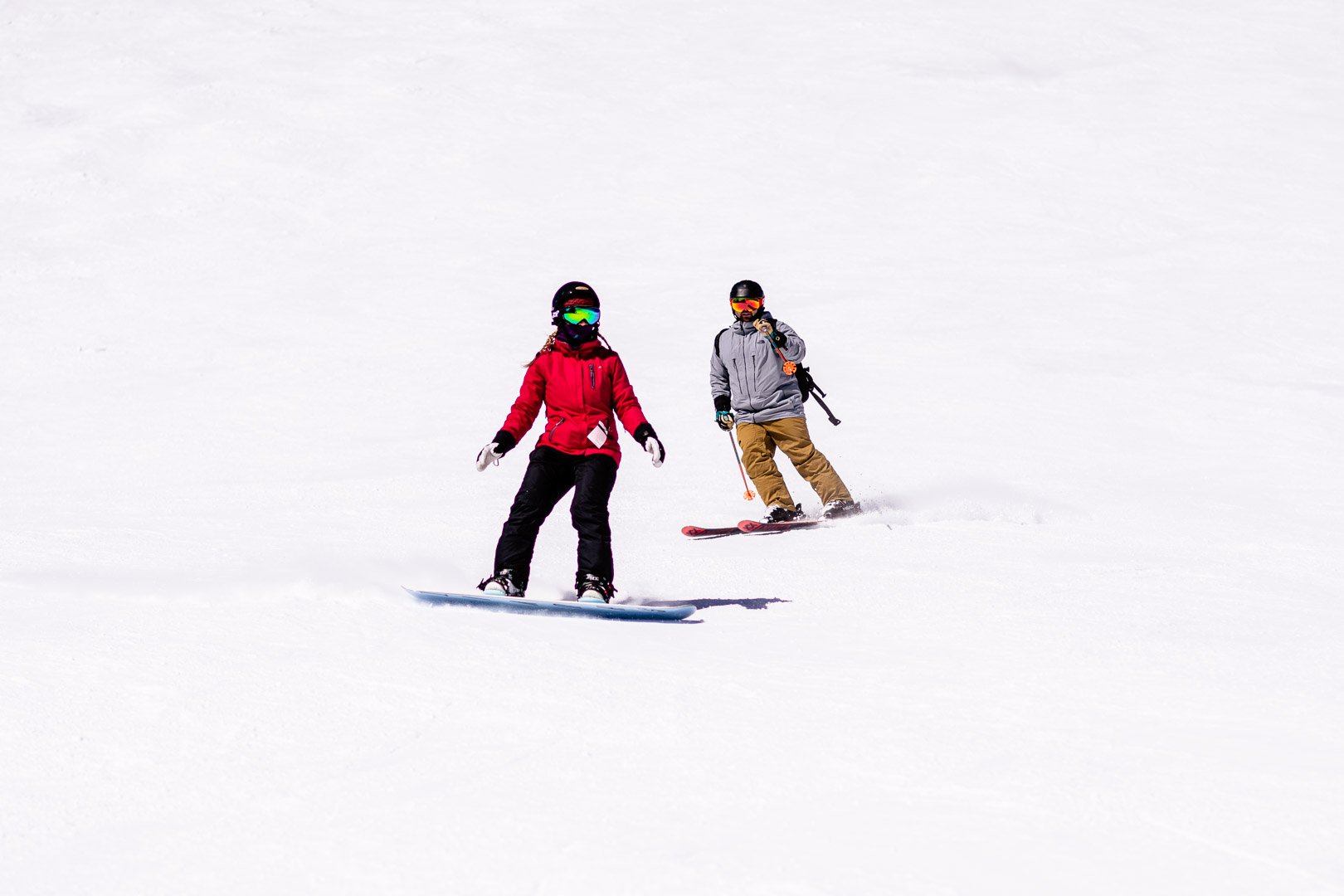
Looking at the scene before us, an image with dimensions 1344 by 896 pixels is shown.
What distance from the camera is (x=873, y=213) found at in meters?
23.3

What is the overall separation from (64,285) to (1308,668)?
18.6m

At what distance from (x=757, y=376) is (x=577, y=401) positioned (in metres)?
3.48

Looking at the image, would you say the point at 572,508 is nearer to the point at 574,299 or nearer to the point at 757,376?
the point at 574,299

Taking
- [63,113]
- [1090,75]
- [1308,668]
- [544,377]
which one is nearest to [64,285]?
[63,113]

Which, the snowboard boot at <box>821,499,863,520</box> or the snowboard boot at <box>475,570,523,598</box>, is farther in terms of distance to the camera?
the snowboard boot at <box>821,499,863,520</box>

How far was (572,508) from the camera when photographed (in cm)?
674

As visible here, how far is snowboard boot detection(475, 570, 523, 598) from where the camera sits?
21.2 ft

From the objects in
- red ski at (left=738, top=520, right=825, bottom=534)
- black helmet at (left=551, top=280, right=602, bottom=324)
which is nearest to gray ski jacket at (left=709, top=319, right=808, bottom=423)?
red ski at (left=738, top=520, right=825, bottom=534)

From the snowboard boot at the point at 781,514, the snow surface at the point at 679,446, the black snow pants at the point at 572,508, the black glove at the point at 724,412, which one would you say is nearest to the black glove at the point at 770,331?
the black glove at the point at 724,412

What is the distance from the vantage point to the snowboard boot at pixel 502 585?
21.2 feet

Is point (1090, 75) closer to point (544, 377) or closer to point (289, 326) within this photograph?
point (289, 326)

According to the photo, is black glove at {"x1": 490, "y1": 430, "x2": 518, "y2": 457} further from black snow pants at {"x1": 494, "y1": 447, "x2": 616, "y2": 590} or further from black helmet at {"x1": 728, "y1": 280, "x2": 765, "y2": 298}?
black helmet at {"x1": 728, "y1": 280, "x2": 765, "y2": 298}

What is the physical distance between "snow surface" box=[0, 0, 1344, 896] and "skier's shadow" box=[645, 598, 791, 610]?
8 centimetres

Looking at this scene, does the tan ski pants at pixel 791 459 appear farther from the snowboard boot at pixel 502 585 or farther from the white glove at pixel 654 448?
the snowboard boot at pixel 502 585
